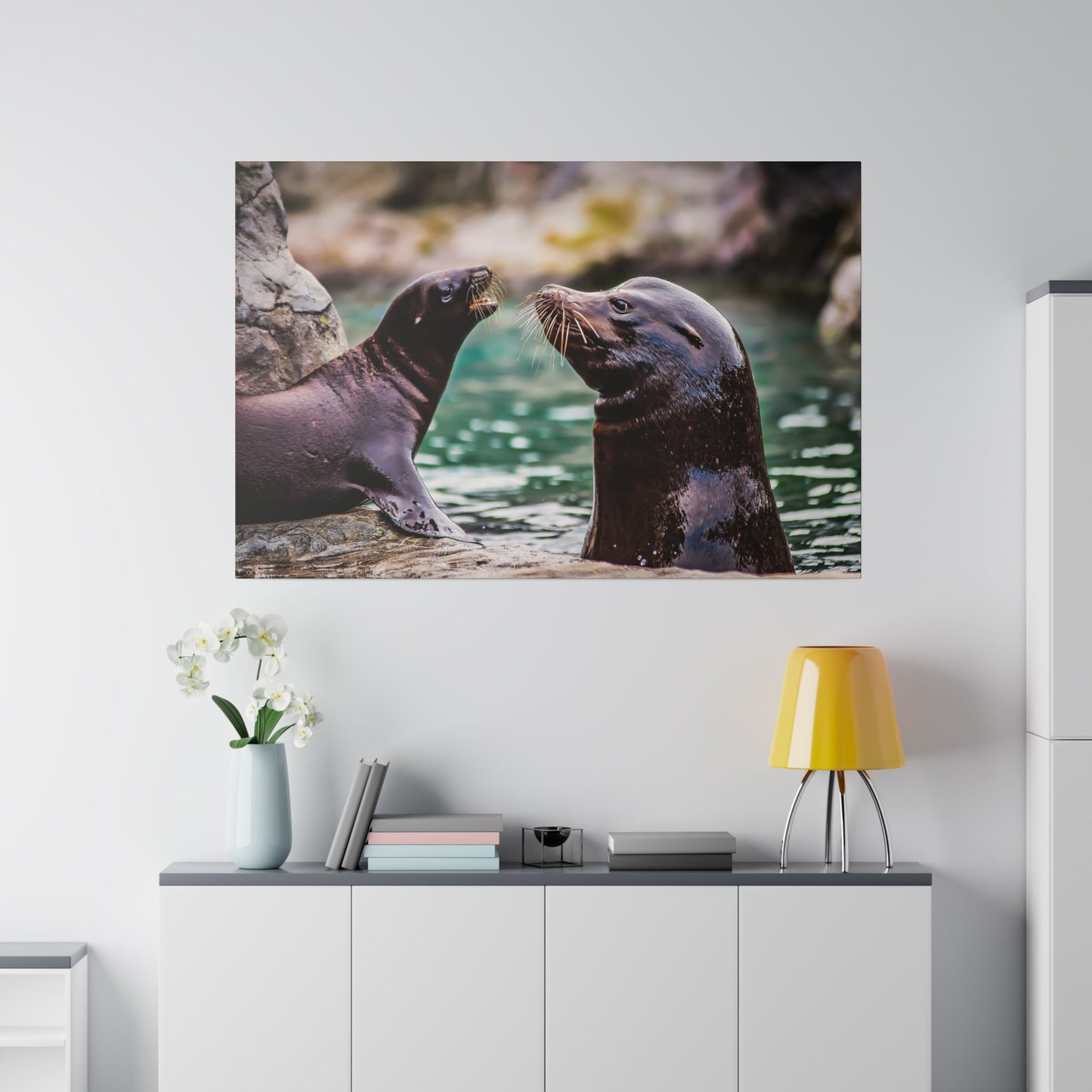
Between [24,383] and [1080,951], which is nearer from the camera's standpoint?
[1080,951]

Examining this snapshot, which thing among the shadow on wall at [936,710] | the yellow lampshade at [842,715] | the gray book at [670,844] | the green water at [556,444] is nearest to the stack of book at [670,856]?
the gray book at [670,844]

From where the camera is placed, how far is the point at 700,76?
2422 mm

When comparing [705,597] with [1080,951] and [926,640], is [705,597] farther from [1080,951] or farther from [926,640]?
[1080,951]

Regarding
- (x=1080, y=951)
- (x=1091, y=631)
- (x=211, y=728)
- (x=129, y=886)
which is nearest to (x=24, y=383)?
(x=211, y=728)

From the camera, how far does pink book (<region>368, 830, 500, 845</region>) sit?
2234 millimetres

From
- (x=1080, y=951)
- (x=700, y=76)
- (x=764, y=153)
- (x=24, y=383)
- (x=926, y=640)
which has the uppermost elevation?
(x=700, y=76)

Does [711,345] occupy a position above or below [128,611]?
above

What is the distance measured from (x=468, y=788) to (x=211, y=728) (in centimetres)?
60

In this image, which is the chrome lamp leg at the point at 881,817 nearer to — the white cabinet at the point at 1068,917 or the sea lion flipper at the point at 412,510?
the white cabinet at the point at 1068,917

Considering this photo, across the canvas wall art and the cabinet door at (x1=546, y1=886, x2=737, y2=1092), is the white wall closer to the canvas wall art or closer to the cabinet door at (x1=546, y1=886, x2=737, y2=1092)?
the canvas wall art

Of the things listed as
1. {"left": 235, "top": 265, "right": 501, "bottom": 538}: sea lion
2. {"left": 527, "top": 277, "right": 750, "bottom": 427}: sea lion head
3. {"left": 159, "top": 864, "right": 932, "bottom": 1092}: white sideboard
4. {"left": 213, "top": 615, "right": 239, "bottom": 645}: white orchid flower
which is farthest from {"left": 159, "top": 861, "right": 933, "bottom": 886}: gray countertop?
{"left": 527, "top": 277, "right": 750, "bottom": 427}: sea lion head

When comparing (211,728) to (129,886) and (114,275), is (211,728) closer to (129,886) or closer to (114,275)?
(129,886)

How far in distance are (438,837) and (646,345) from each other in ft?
3.88

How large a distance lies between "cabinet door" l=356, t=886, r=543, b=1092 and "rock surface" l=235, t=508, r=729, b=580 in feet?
2.27
